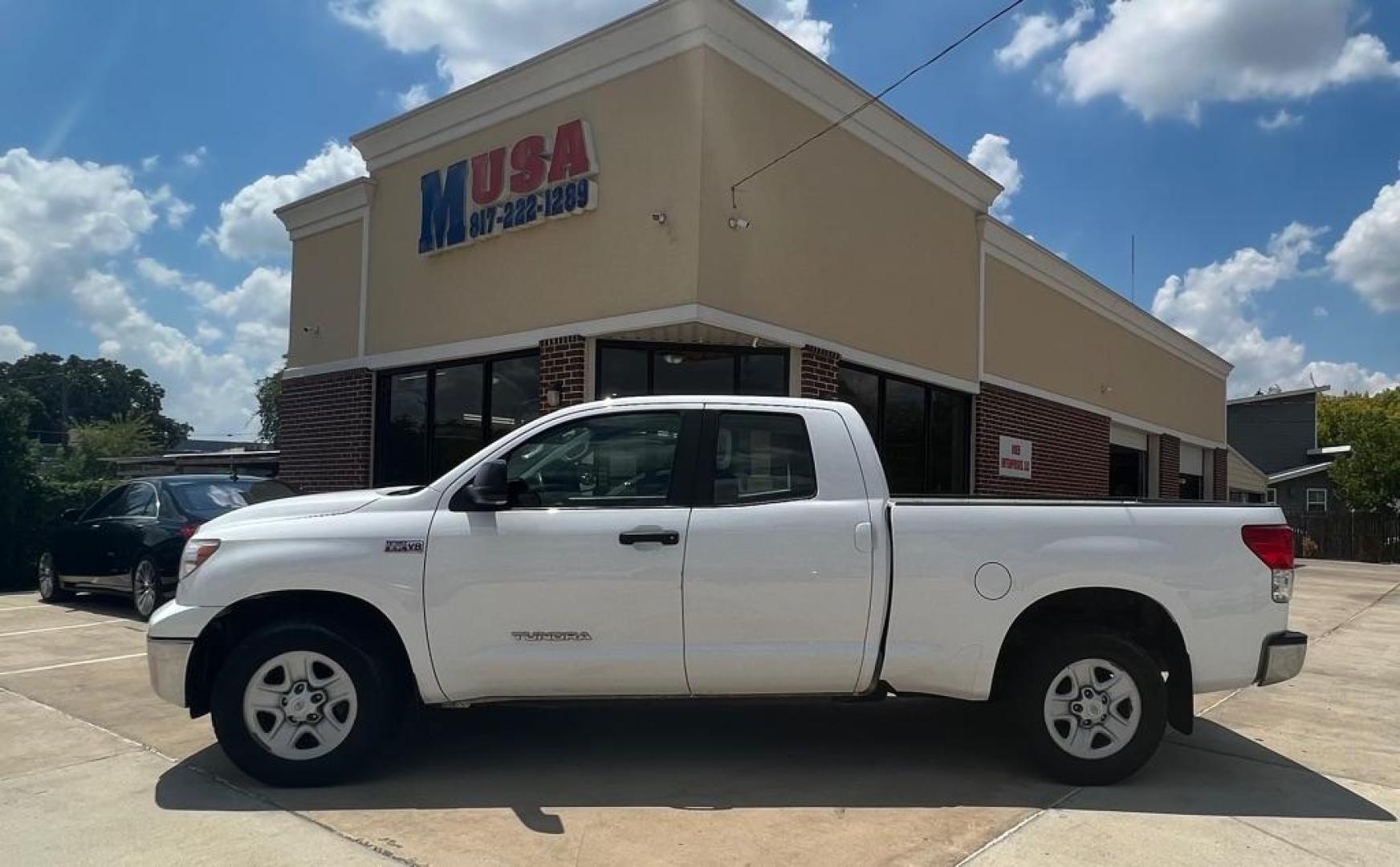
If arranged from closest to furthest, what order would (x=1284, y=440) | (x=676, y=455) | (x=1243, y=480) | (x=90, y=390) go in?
1. (x=676, y=455)
2. (x=1243, y=480)
3. (x=1284, y=440)
4. (x=90, y=390)

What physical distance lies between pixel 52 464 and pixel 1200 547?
2820 cm

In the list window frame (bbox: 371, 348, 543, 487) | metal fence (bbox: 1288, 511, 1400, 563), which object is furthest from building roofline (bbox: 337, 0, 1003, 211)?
metal fence (bbox: 1288, 511, 1400, 563)

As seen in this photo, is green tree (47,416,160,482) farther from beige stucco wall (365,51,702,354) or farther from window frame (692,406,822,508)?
window frame (692,406,822,508)

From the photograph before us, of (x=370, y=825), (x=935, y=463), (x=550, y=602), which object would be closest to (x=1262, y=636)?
(x=550, y=602)

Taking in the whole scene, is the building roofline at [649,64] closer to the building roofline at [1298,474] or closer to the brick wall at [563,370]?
the brick wall at [563,370]

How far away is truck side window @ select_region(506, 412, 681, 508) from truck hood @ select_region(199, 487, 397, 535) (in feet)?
2.58

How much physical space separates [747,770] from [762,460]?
159 centimetres

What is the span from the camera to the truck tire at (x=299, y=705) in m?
4.65

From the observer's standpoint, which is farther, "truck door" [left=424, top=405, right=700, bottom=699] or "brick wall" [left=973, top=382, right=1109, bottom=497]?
"brick wall" [left=973, top=382, right=1109, bottom=497]

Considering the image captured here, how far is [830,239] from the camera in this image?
10242 mm

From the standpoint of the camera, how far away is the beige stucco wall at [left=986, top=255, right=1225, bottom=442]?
45.8 feet

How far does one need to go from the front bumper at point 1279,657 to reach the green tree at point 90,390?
3636 inches

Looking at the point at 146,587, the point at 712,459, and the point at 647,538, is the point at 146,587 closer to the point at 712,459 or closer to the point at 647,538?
the point at 647,538

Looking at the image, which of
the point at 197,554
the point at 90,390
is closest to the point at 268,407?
the point at 90,390
